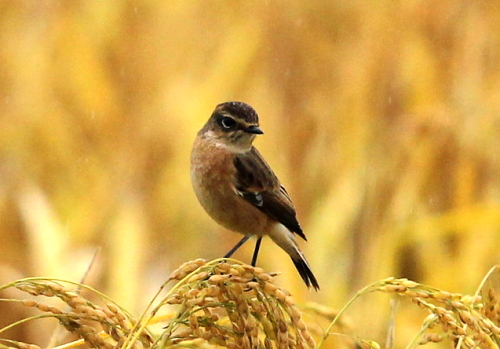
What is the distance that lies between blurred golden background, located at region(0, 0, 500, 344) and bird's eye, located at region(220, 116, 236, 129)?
1.12m

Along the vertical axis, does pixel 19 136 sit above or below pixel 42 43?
below

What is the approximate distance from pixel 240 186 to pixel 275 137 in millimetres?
2117

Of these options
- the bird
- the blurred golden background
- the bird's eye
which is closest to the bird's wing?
the bird

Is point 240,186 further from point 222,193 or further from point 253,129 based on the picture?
point 253,129

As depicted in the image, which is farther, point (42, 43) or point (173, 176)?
point (42, 43)

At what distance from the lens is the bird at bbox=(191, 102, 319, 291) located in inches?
139

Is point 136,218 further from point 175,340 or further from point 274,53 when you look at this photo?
point 175,340

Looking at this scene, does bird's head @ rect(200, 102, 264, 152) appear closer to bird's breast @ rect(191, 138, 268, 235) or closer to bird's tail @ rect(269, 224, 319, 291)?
bird's breast @ rect(191, 138, 268, 235)

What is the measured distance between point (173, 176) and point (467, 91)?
1826 mm

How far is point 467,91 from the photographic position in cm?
560

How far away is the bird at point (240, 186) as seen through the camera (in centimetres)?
354

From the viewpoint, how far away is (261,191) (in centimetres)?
371

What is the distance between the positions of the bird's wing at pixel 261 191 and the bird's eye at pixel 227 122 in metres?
0.12

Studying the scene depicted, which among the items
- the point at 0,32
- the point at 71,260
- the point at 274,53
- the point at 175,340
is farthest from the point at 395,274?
the point at 0,32
